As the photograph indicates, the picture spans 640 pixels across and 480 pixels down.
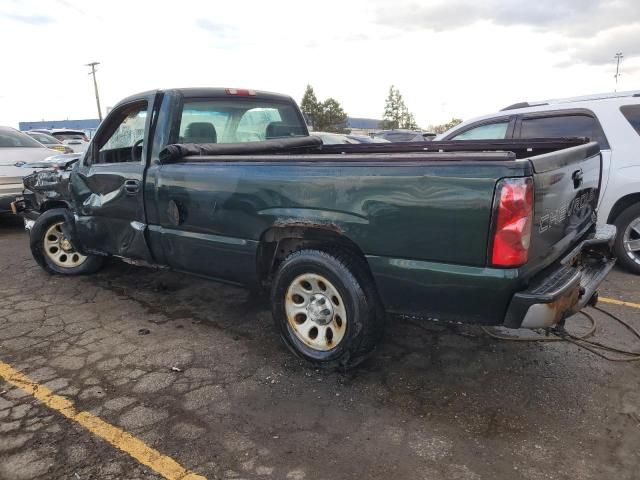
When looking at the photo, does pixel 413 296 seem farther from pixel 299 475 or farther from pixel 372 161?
pixel 299 475

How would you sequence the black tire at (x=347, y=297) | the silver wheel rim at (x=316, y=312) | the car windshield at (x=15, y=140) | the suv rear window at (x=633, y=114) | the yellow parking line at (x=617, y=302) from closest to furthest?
the black tire at (x=347, y=297)
the silver wheel rim at (x=316, y=312)
the yellow parking line at (x=617, y=302)
the suv rear window at (x=633, y=114)
the car windshield at (x=15, y=140)

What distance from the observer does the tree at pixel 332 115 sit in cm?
6751

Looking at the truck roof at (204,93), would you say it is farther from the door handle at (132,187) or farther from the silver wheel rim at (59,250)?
the silver wheel rim at (59,250)

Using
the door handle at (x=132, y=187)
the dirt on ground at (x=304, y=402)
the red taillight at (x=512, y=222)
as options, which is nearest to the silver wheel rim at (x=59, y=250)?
the dirt on ground at (x=304, y=402)

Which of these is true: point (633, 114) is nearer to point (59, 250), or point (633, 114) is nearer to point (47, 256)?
point (59, 250)

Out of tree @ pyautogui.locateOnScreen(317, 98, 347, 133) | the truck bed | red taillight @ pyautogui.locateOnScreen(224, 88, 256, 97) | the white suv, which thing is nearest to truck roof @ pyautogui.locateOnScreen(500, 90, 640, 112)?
the white suv

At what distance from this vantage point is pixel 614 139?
5.10m

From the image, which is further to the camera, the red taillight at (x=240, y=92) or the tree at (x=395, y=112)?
the tree at (x=395, y=112)

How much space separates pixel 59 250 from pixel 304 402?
386cm

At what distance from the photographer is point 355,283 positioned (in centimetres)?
300

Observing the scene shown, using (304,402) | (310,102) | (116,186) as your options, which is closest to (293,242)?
(304,402)

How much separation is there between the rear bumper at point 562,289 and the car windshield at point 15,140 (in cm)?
874

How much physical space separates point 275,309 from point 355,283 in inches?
27.8

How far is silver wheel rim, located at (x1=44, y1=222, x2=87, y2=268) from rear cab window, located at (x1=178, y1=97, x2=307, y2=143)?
2278 millimetres
